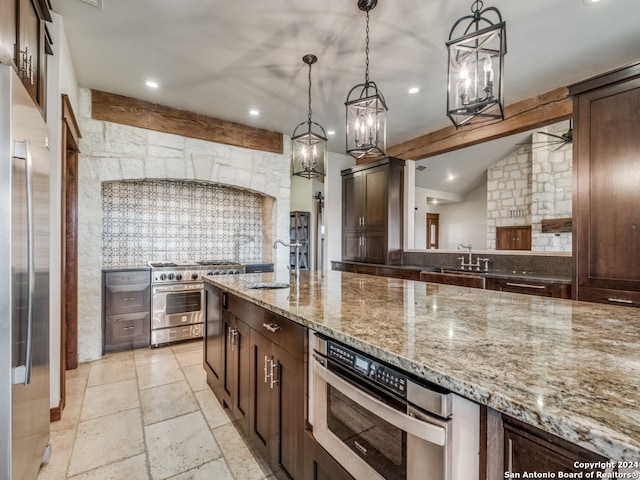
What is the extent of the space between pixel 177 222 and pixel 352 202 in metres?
2.74

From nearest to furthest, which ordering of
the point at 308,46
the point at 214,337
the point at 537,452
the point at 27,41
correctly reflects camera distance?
the point at 537,452
the point at 27,41
the point at 214,337
the point at 308,46

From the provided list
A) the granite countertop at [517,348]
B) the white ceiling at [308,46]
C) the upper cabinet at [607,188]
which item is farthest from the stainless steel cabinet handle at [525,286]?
the white ceiling at [308,46]

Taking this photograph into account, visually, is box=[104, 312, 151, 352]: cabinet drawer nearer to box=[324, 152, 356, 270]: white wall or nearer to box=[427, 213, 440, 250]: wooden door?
box=[324, 152, 356, 270]: white wall

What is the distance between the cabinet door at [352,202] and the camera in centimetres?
509

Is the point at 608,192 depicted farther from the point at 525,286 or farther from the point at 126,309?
the point at 126,309

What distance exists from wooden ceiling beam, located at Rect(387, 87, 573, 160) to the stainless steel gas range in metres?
3.42

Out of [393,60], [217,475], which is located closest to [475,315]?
[217,475]

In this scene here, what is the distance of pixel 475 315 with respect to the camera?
1.26 meters

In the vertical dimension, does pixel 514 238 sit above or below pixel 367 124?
below

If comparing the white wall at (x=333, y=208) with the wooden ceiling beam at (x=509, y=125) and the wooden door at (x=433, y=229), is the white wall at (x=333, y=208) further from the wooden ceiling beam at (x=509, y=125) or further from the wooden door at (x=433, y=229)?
the wooden door at (x=433, y=229)

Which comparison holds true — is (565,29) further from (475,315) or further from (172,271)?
(172,271)

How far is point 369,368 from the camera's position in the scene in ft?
3.09

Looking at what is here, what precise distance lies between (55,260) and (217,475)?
5.91ft

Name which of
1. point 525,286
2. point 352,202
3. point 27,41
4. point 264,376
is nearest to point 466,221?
point 352,202
